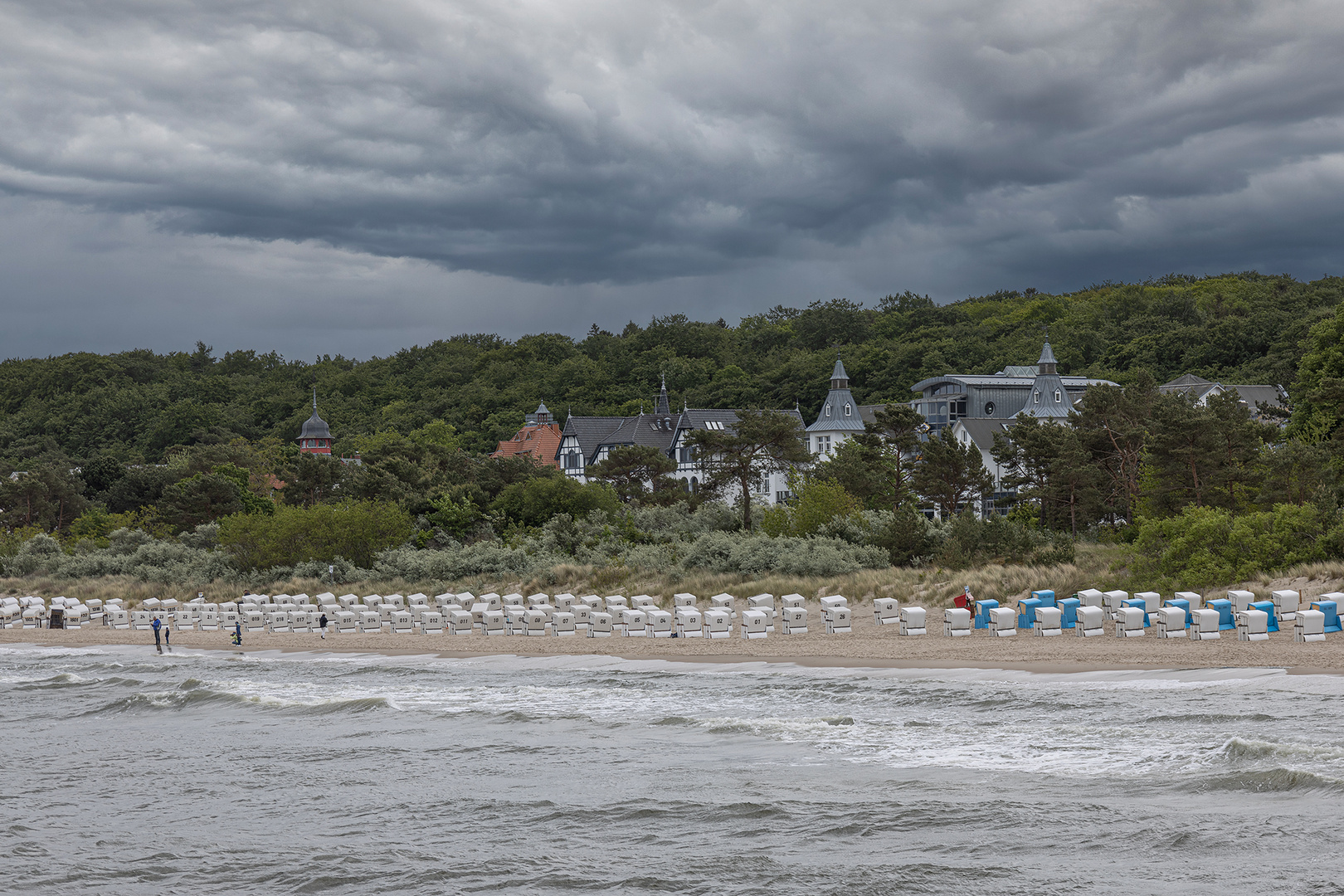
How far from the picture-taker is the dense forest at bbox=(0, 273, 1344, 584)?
32625 millimetres

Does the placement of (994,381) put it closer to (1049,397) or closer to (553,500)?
(1049,397)

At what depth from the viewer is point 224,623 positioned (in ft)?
124

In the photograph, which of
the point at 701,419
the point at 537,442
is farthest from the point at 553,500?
the point at 537,442

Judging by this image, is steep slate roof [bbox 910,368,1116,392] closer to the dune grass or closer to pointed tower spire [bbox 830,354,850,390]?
pointed tower spire [bbox 830,354,850,390]

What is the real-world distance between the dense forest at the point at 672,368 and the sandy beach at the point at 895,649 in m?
66.1

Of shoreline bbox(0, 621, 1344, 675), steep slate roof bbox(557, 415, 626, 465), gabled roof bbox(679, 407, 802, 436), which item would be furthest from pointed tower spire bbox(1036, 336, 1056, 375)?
shoreline bbox(0, 621, 1344, 675)

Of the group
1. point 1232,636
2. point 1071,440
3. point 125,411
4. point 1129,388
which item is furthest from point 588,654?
point 125,411

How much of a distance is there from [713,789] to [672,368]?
3884 inches

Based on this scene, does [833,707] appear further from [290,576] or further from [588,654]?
[290,576]

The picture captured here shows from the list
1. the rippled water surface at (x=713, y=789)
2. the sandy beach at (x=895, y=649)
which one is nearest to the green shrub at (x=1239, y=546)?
the sandy beach at (x=895, y=649)

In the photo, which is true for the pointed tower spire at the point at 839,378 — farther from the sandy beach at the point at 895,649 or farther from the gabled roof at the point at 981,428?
the sandy beach at the point at 895,649

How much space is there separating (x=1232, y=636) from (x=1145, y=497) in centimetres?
1261

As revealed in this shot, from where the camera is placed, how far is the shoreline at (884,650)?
20.4 m

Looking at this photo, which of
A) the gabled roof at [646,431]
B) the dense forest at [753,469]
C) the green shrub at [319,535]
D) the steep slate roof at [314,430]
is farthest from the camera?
the steep slate roof at [314,430]
